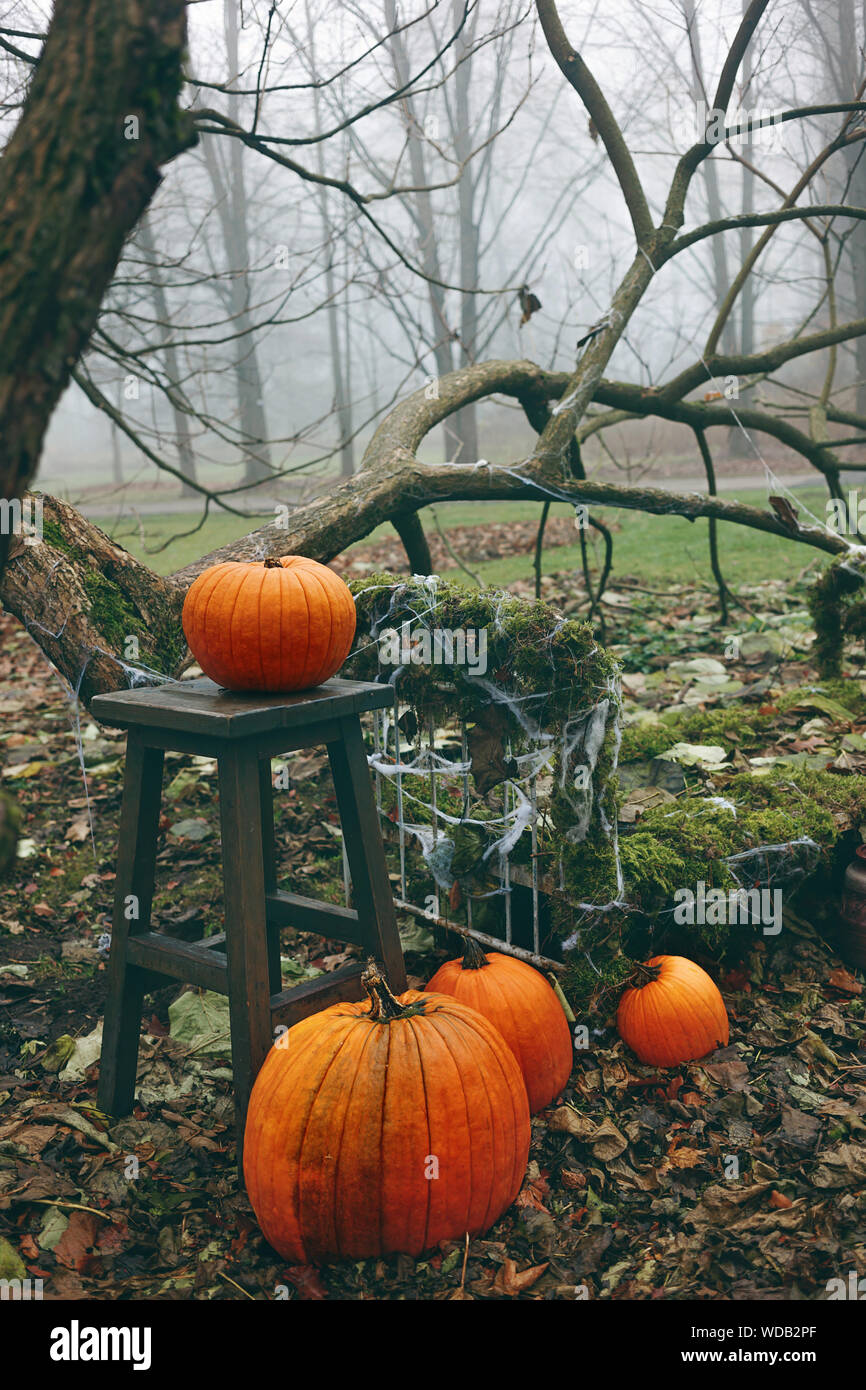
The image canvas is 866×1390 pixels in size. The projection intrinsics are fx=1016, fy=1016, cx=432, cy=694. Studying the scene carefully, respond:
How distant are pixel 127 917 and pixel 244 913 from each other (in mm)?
567

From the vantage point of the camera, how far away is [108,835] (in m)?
5.59

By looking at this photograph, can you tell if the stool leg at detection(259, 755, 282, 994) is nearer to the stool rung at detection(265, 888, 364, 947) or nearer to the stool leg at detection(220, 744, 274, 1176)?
the stool rung at detection(265, 888, 364, 947)

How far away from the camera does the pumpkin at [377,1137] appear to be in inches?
101

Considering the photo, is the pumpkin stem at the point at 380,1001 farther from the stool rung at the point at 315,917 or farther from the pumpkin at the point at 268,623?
the pumpkin at the point at 268,623

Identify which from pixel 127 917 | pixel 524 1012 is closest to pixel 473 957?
pixel 524 1012

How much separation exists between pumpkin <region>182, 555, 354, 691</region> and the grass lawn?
529 centimetres

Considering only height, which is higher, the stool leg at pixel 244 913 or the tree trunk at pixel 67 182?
the tree trunk at pixel 67 182

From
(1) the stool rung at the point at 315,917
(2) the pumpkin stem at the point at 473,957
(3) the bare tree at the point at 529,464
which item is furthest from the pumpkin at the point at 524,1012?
(3) the bare tree at the point at 529,464

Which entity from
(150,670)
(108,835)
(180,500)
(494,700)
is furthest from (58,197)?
(180,500)

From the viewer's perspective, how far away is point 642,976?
352 cm

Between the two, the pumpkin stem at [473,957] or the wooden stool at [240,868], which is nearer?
the wooden stool at [240,868]

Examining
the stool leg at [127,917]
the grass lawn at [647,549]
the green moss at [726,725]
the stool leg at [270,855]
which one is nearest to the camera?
the stool leg at [127,917]
